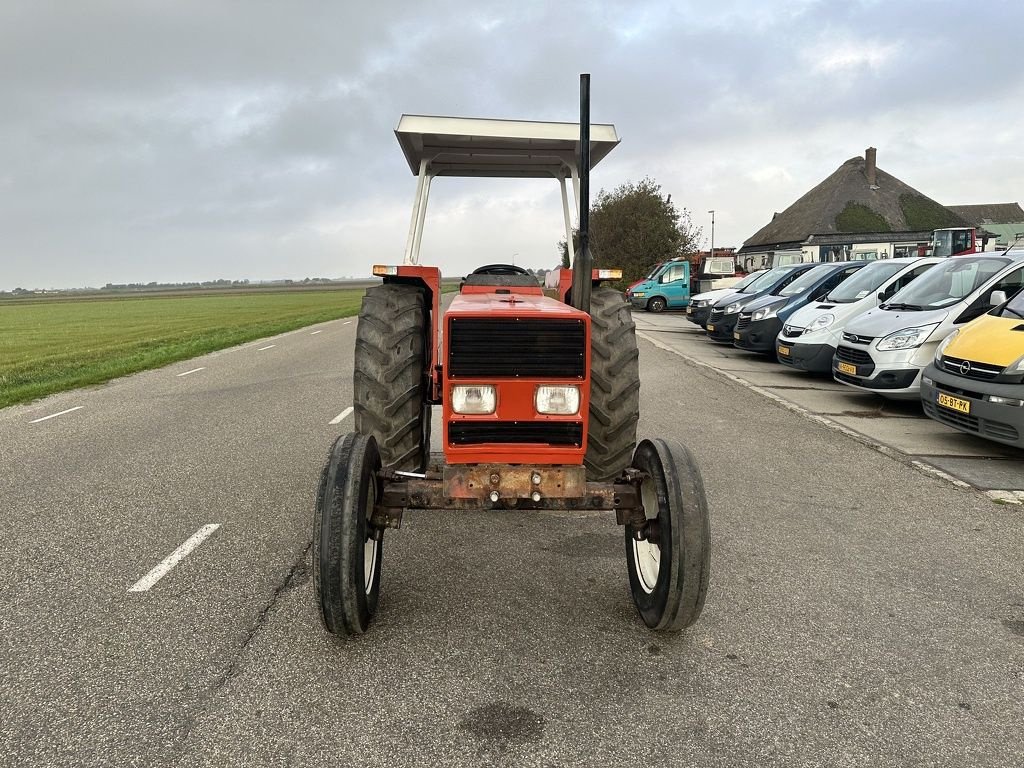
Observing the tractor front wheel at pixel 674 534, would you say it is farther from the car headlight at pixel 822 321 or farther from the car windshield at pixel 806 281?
the car windshield at pixel 806 281

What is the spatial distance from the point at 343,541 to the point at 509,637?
2.98 feet

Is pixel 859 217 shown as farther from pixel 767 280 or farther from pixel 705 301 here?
pixel 767 280

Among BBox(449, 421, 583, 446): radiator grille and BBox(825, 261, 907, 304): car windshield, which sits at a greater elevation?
BBox(825, 261, 907, 304): car windshield

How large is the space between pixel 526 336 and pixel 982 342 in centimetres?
537

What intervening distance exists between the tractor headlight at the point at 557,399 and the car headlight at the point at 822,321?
28.7 ft

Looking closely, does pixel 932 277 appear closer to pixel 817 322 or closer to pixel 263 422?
pixel 817 322

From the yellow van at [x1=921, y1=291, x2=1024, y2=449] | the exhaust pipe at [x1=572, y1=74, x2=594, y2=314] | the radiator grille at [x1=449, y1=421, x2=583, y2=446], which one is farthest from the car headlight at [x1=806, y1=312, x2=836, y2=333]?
the radiator grille at [x1=449, y1=421, x2=583, y2=446]

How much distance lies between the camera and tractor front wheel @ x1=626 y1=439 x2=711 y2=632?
294 centimetres

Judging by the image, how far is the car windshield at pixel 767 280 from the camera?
54.9ft

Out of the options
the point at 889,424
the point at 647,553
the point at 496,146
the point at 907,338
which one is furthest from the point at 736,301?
the point at 647,553

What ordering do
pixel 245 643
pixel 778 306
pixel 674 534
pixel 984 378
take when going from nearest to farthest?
1. pixel 674 534
2. pixel 245 643
3. pixel 984 378
4. pixel 778 306

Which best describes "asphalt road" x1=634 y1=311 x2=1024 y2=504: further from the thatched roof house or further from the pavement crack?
the thatched roof house

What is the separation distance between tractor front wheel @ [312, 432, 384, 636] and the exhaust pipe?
1321 millimetres

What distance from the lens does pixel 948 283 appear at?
29.4 ft
